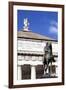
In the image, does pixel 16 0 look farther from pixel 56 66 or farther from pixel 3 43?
pixel 56 66

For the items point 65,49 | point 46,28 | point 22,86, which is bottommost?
point 22,86

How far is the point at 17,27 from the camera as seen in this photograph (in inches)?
74.3

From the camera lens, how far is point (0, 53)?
6.09 ft

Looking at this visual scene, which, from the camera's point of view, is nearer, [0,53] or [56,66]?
[0,53]

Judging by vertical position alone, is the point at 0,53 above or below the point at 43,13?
Result: below

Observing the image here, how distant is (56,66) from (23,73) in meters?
0.30

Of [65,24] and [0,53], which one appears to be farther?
[65,24]

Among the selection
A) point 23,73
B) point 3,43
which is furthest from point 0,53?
point 23,73

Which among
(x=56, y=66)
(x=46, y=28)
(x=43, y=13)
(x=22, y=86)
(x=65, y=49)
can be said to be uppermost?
(x=43, y=13)

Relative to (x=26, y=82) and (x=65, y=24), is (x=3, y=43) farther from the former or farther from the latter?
(x=65, y=24)

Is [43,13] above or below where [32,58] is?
above

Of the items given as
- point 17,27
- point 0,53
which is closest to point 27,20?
point 17,27

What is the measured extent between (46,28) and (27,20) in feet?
0.59

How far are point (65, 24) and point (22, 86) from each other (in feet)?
2.13
